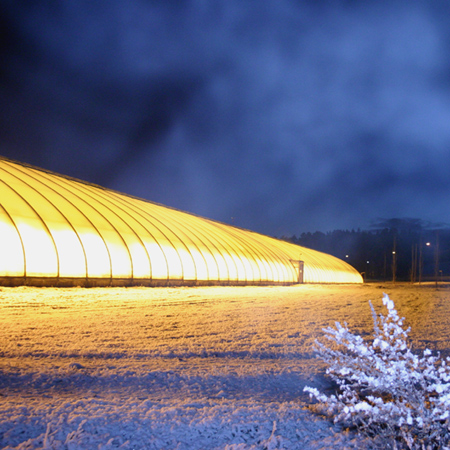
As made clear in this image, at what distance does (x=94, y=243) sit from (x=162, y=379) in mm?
13353

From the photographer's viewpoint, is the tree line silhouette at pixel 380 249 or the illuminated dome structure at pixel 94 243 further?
the tree line silhouette at pixel 380 249

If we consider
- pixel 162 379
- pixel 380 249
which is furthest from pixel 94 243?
pixel 380 249

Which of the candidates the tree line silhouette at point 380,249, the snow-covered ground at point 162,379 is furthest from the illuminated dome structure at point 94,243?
the tree line silhouette at point 380,249

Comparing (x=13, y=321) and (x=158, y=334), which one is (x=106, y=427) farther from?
(x=13, y=321)

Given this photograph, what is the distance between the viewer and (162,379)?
5.28 meters

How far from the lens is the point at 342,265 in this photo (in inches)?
2298

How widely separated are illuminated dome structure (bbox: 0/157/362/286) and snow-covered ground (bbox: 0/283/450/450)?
4.32 meters

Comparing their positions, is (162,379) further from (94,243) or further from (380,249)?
(380,249)

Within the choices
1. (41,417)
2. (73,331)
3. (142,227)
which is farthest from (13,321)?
(142,227)

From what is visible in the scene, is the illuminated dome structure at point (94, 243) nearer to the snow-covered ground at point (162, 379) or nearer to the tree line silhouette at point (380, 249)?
the snow-covered ground at point (162, 379)

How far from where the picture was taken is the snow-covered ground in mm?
3584

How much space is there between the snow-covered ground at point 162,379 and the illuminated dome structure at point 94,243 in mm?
4322

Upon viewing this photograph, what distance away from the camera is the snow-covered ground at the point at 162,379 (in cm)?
358

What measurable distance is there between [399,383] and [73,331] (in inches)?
263
